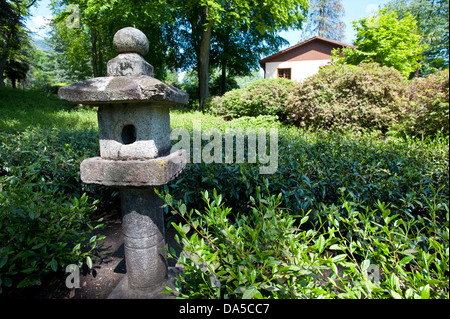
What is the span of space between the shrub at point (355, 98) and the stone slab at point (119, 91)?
7.01 m

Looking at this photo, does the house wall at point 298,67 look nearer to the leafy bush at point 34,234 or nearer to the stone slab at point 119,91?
the stone slab at point 119,91

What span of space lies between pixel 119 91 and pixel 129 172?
0.56 metres

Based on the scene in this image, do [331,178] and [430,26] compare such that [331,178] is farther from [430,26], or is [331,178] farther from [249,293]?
[430,26]

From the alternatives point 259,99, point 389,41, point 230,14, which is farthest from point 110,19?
point 389,41

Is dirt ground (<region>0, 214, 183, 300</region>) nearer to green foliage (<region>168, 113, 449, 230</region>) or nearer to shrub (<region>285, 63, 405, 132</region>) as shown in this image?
green foliage (<region>168, 113, 449, 230</region>)

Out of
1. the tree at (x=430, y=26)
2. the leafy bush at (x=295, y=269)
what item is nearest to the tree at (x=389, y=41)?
the tree at (x=430, y=26)

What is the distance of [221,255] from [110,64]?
1.61m

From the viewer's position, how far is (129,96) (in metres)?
1.50

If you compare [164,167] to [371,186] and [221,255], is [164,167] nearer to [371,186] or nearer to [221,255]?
[221,255]

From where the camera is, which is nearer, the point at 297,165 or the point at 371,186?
the point at 371,186

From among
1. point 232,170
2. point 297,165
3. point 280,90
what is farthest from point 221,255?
point 280,90

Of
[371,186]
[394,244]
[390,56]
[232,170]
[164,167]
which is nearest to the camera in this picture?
[394,244]

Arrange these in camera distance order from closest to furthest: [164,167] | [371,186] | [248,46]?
[164,167] → [371,186] → [248,46]

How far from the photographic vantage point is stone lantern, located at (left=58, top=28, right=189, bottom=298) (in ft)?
5.14
